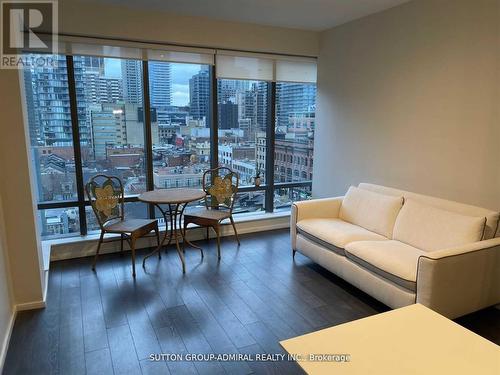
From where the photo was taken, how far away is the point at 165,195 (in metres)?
3.69

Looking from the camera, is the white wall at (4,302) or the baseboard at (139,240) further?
the baseboard at (139,240)

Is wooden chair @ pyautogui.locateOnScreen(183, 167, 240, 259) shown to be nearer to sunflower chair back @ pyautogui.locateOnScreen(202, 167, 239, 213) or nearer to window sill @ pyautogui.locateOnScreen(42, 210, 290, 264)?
sunflower chair back @ pyautogui.locateOnScreen(202, 167, 239, 213)

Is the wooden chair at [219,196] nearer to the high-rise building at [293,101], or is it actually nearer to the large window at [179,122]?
the large window at [179,122]

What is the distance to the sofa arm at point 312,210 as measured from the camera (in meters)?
3.79

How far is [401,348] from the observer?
1194 mm

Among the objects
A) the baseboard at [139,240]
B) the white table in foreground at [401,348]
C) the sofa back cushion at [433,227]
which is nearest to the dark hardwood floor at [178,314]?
the baseboard at [139,240]

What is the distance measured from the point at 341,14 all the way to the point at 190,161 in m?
2.48

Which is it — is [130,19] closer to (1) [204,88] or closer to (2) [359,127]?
(1) [204,88]

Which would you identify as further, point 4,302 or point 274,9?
point 274,9

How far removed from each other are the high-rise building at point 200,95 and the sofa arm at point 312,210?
174 cm

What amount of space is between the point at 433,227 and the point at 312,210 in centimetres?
126

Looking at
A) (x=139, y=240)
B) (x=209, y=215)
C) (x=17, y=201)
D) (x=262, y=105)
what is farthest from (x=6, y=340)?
(x=262, y=105)

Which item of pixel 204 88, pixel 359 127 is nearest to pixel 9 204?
pixel 204 88

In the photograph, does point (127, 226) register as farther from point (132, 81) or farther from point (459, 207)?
point (459, 207)
